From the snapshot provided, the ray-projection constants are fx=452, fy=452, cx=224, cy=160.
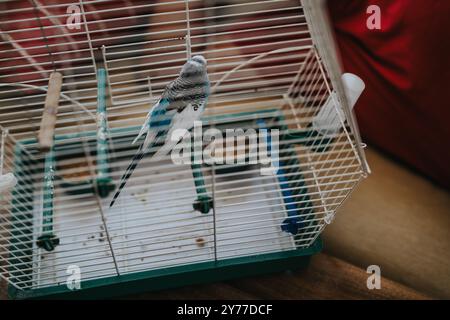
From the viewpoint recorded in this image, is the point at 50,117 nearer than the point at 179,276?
Yes

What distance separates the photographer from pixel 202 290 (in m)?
1.03

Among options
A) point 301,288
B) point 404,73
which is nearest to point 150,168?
point 301,288

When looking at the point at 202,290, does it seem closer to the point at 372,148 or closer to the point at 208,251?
the point at 208,251

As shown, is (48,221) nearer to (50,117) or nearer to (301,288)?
(50,117)

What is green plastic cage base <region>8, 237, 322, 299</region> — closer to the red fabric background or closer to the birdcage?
the birdcage

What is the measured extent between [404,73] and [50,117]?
0.85 meters

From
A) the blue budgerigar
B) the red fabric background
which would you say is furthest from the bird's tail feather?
the red fabric background

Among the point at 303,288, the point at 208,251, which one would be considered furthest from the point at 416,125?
the point at 208,251

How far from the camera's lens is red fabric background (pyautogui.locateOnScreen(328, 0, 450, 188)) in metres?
1.02

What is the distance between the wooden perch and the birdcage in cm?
11

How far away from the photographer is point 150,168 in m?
1.07

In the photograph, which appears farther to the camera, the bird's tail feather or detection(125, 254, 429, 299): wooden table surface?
detection(125, 254, 429, 299): wooden table surface
